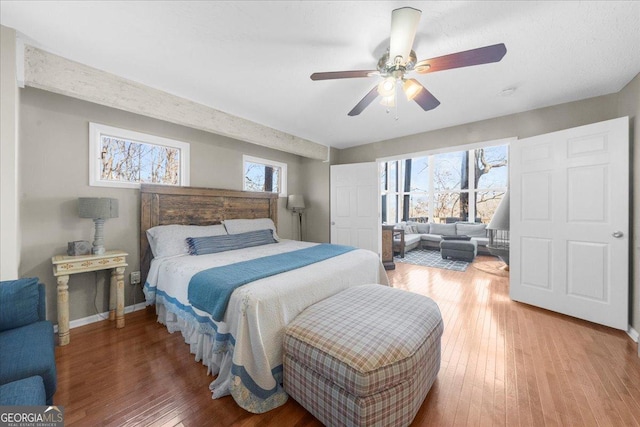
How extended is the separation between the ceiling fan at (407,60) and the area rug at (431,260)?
400 cm

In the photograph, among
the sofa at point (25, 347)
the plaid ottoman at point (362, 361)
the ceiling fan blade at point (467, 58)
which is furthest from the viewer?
the ceiling fan blade at point (467, 58)

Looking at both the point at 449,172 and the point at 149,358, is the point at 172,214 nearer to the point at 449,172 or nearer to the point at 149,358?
the point at 149,358

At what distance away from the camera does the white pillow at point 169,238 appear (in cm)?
265

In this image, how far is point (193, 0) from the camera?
→ 1.43m

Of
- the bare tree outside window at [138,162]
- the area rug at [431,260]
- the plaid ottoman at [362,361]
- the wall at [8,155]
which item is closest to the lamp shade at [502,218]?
the area rug at [431,260]

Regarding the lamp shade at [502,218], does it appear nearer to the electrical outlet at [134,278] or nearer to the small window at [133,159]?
the small window at [133,159]

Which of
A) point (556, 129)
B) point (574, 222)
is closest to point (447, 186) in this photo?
point (556, 129)

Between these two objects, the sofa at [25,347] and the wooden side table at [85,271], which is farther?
the wooden side table at [85,271]

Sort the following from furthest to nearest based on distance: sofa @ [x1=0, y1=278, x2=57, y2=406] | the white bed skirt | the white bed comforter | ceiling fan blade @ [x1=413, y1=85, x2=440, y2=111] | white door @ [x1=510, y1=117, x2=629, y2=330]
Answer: white door @ [x1=510, y1=117, x2=629, y2=330]
ceiling fan blade @ [x1=413, y1=85, x2=440, y2=111]
the white bed skirt
the white bed comforter
sofa @ [x1=0, y1=278, x2=57, y2=406]

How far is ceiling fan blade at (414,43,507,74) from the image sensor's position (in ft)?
4.39

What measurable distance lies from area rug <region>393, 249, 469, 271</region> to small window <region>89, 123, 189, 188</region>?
475cm

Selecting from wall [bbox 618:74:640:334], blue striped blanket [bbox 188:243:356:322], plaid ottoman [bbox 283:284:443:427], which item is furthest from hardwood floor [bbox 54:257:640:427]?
blue striped blanket [bbox 188:243:356:322]

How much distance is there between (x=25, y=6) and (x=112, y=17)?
1.56 feet

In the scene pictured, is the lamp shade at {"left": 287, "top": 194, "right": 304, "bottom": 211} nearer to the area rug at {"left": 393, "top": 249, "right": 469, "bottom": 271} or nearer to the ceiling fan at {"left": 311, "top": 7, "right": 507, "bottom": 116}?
the area rug at {"left": 393, "top": 249, "right": 469, "bottom": 271}
